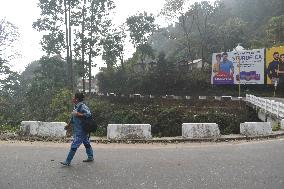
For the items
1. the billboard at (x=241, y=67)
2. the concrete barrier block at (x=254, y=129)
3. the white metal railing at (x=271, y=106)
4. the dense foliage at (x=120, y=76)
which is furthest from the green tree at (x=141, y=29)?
the concrete barrier block at (x=254, y=129)

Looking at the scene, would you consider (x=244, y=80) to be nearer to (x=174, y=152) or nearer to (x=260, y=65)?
(x=260, y=65)

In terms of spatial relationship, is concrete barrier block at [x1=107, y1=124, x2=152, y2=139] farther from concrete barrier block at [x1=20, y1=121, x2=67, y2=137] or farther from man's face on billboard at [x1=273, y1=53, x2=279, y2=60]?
man's face on billboard at [x1=273, y1=53, x2=279, y2=60]

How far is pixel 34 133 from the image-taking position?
12.6 m

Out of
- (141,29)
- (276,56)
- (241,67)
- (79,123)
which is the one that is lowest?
(79,123)

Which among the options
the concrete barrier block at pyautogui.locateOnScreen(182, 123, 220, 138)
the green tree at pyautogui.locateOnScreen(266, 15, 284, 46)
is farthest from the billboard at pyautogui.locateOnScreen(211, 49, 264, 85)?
the concrete barrier block at pyautogui.locateOnScreen(182, 123, 220, 138)

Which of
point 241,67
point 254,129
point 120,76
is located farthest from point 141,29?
point 254,129

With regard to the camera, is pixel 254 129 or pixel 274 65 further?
pixel 274 65

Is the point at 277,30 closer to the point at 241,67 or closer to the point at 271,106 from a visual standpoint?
the point at 241,67

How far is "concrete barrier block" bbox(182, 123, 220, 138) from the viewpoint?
11.9 metres

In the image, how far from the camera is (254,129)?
41.5 ft

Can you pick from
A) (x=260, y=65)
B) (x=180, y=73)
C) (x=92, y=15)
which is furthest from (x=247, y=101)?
(x=92, y=15)

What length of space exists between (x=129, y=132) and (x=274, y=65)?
37369 mm

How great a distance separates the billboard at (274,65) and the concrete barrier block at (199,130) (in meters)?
36.1

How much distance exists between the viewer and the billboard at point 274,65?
1786 inches
